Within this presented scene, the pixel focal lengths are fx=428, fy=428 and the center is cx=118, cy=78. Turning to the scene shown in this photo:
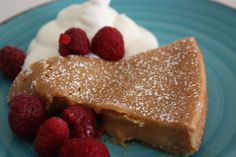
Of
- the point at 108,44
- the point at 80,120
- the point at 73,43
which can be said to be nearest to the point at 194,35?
the point at 108,44

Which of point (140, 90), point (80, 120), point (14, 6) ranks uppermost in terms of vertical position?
point (140, 90)

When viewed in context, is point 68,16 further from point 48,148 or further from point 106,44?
point 48,148

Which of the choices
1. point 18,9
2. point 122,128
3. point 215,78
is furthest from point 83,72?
point 18,9

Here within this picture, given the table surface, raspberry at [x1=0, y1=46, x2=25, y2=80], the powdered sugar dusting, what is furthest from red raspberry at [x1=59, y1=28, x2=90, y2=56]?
the table surface

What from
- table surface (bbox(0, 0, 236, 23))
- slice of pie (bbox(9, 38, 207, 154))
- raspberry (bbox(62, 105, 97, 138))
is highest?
slice of pie (bbox(9, 38, 207, 154))

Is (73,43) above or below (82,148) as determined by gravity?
above

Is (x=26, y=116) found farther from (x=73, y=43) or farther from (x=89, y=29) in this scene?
(x=89, y=29)

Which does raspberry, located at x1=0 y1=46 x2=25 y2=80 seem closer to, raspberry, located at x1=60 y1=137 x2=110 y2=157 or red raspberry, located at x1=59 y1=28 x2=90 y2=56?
red raspberry, located at x1=59 y1=28 x2=90 y2=56
